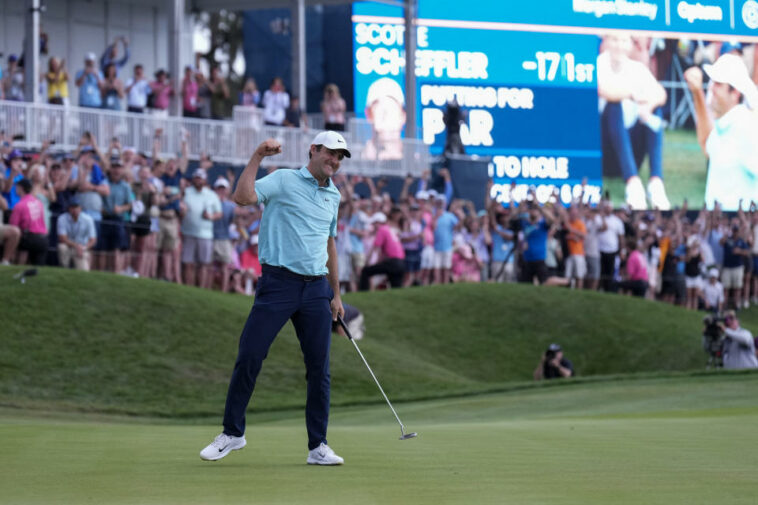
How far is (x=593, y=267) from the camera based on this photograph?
28.0 meters

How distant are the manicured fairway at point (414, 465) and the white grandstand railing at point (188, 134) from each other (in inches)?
449

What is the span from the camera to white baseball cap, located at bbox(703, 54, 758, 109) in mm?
40812

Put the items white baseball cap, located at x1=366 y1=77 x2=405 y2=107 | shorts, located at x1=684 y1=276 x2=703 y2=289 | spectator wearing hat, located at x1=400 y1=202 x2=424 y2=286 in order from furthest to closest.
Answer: white baseball cap, located at x1=366 y1=77 x2=405 y2=107, shorts, located at x1=684 y1=276 x2=703 y2=289, spectator wearing hat, located at x1=400 y1=202 x2=424 y2=286

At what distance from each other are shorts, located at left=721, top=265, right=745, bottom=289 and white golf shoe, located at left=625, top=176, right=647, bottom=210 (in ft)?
24.9

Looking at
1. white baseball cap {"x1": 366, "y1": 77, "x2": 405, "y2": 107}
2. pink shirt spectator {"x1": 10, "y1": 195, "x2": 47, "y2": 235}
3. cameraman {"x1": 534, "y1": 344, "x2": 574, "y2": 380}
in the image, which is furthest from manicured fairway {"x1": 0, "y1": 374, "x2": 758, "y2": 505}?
white baseball cap {"x1": 366, "y1": 77, "x2": 405, "y2": 107}

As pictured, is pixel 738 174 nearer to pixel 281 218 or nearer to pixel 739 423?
pixel 739 423

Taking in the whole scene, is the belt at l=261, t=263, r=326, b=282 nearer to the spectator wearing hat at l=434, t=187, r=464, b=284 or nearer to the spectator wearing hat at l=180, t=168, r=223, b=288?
the spectator wearing hat at l=180, t=168, r=223, b=288

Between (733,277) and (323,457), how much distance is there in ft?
78.6

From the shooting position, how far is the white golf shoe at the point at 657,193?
39.0 meters

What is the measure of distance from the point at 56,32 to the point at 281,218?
27.0m

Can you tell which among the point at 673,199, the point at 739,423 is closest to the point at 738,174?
the point at 673,199

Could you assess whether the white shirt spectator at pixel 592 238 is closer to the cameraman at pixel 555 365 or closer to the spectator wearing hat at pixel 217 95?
the cameraman at pixel 555 365

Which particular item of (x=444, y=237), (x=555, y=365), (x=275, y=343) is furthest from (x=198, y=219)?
(x=444, y=237)

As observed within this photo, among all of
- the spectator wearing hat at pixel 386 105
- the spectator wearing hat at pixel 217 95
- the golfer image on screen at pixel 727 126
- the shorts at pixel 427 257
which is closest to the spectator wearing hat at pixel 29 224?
the shorts at pixel 427 257
